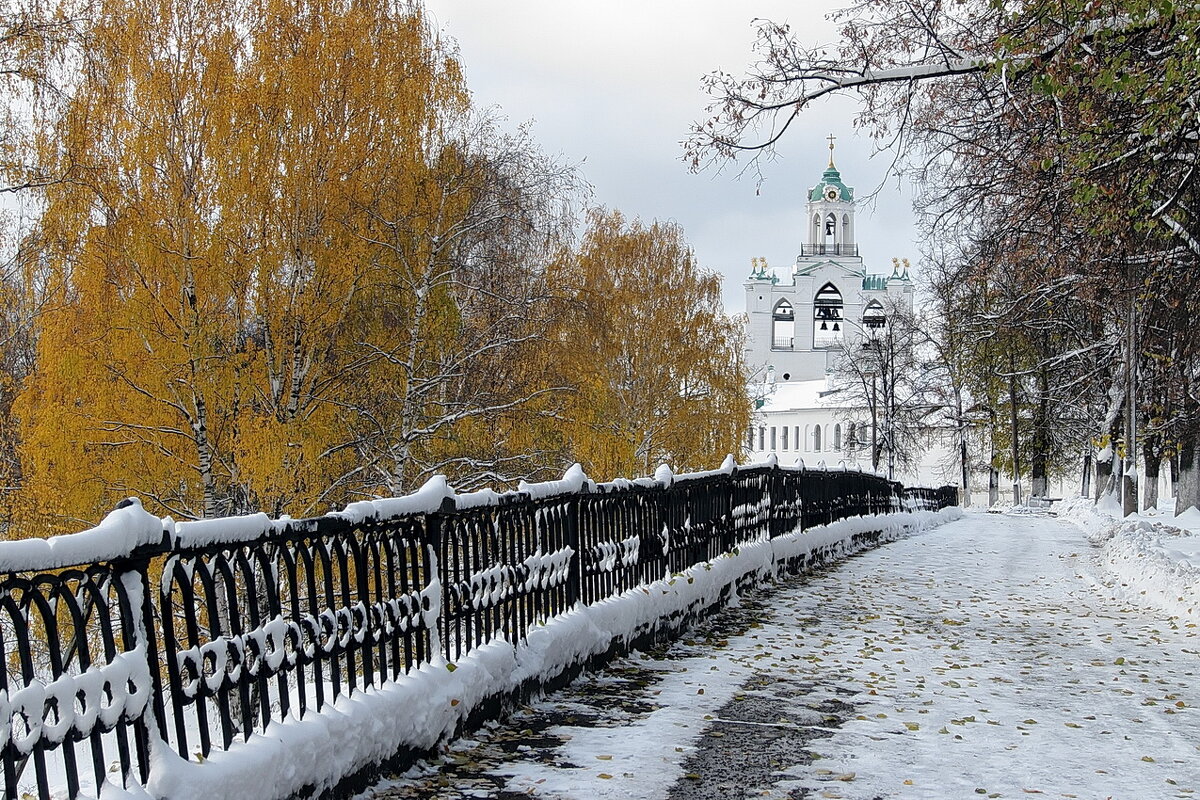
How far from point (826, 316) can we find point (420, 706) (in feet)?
374

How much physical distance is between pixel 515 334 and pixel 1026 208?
11236 millimetres

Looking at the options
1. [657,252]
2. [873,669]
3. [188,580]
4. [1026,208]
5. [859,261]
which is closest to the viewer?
[188,580]

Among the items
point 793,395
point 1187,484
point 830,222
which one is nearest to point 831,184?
point 830,222

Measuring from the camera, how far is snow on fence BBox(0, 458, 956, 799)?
3479mm

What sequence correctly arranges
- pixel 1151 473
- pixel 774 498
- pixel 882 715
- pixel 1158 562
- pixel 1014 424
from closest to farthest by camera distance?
pixel 882 715 → pixel 774 498 → pixel 1158 562 → pixel 1151 473 → pixel 1014 424

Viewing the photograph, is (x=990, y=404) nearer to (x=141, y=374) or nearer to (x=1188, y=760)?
(x=141, y=374)

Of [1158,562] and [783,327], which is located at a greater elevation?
[783,327]

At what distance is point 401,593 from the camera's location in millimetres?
5969

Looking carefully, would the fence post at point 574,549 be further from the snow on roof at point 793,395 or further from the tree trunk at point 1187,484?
the snow on roof at point 793,395

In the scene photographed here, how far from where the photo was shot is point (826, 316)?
117 metres

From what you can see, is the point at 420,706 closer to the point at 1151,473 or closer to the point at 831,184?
the point at 1151,473

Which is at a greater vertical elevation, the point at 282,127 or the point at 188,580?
the point at 282,127

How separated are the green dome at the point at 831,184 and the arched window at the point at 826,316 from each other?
9.14m

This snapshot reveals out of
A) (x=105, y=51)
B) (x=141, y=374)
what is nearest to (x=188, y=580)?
(x=141, y=374)
